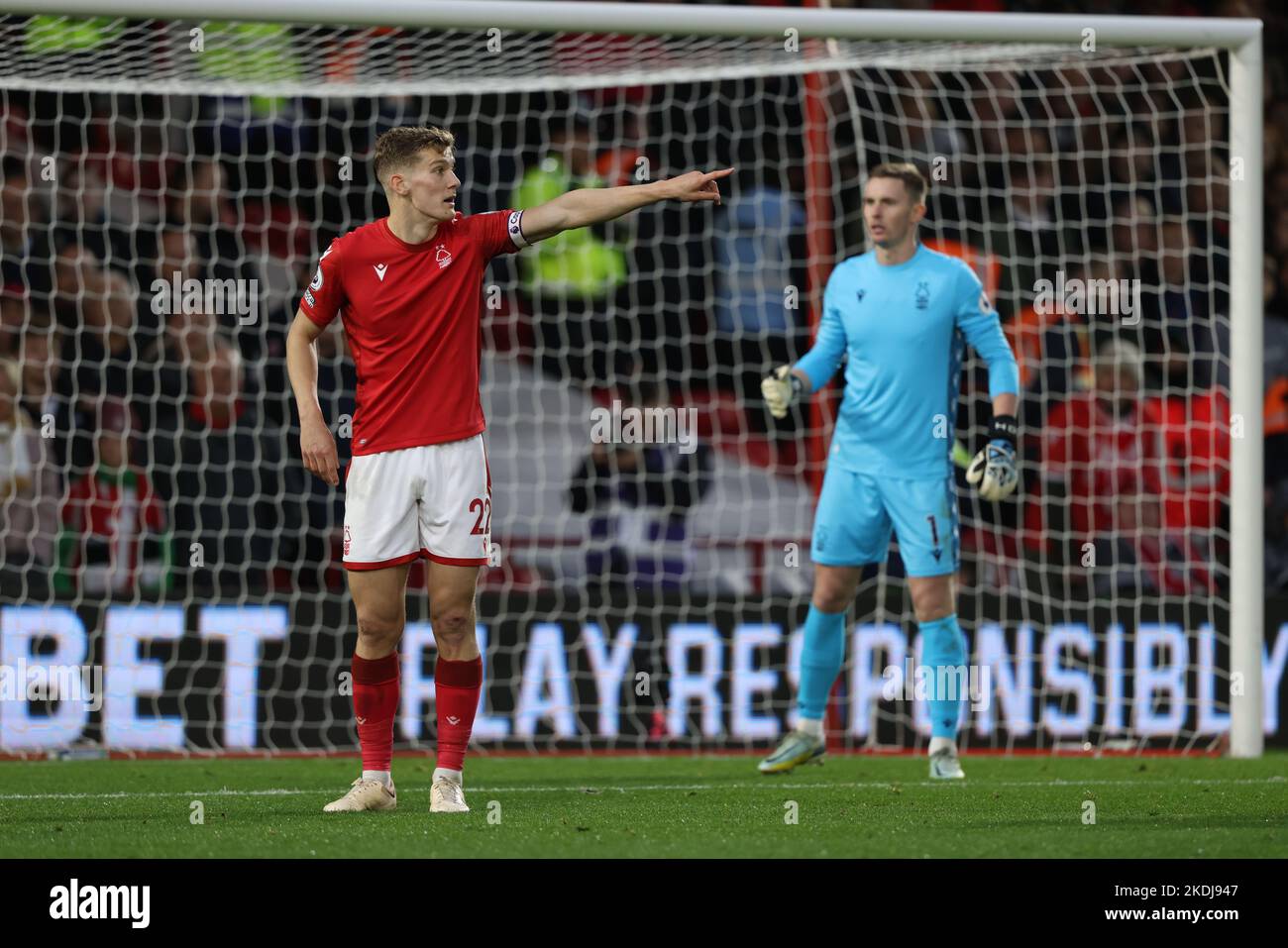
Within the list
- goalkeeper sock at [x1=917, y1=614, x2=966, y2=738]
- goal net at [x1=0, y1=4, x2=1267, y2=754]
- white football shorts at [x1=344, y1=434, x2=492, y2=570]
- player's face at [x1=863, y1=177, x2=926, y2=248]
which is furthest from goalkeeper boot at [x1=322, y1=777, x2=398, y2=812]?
player's face at [x1=863, y1=177, x2=926, y2=248]

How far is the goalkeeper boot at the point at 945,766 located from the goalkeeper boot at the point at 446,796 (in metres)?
1.80

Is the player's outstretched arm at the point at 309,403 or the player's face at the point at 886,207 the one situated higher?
the player's face at the point at 886,207

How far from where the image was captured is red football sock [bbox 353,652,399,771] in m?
4.82

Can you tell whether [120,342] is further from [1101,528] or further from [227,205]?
[1101,528]

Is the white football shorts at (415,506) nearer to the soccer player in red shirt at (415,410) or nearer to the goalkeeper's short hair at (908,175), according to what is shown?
the soccer player in red shirt at (415,410)

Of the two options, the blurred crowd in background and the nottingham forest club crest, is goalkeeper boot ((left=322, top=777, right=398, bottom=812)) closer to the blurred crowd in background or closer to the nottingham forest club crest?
the nottingham forest club crest

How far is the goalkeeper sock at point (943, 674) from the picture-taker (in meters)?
5.98

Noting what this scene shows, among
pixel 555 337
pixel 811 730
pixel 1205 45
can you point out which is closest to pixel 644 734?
pixel 811 730

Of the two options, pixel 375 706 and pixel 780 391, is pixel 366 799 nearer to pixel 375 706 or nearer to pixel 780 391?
pixel 375 706

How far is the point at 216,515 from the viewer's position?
795 centimetres

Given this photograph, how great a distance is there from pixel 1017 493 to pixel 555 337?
8.33 ft

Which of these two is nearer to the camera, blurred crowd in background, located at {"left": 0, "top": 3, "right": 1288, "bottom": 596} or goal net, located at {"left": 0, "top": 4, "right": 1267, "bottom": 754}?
goal net, located at {"left": 0, "top": 4, "right": 1267, "bottom": 754}

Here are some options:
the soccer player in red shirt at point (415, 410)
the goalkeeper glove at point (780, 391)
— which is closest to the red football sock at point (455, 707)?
the soccer player in red shirt at point (415, 410)

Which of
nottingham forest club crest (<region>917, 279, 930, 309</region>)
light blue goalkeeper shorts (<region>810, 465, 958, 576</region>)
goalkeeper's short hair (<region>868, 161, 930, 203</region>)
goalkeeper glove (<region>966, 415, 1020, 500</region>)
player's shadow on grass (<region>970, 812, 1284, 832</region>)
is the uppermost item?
goalkeeper's short hair (<region>868, 161, 930, 203</region>)
